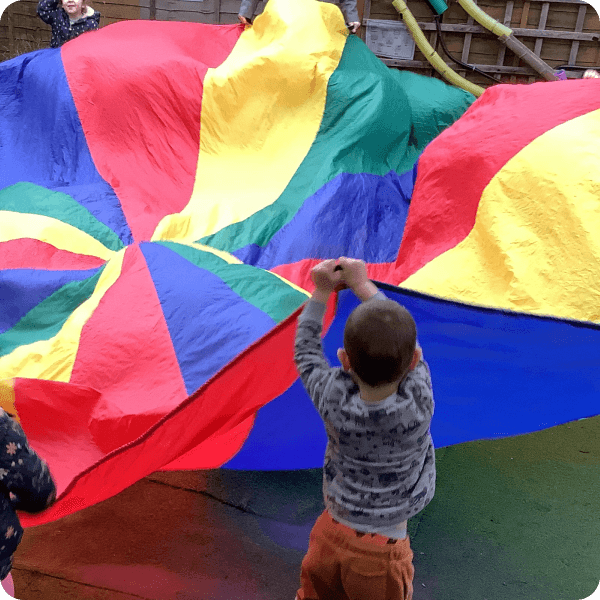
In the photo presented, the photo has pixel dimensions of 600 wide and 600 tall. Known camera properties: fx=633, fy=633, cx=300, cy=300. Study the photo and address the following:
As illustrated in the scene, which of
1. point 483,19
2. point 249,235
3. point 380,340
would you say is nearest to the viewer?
point 380,340

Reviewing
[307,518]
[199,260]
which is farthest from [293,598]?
[199,260]

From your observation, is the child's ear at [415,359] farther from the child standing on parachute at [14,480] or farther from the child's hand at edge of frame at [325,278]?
the child standing on parachute at [14,480]

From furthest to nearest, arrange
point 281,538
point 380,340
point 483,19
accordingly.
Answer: point 483,19 < point 281,538 < point 380,340

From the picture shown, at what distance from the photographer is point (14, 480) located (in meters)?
0.98

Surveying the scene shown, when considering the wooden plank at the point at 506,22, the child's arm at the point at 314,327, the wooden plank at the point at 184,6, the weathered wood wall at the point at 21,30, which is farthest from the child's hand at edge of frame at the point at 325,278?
the weathered wood wall at the point at 21,30

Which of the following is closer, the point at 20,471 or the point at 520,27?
the point at 20,471

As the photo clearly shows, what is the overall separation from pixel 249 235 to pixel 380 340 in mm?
1204

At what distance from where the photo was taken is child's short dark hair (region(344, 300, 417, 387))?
2.89 ft

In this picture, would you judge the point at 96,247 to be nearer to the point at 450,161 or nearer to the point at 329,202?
the point at 329,202

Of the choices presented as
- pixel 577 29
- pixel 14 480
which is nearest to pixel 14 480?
pixel 14 480

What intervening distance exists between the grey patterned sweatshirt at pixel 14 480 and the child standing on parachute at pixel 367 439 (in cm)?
45

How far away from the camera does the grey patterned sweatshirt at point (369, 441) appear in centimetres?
95

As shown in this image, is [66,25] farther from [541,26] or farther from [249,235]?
[541,26]

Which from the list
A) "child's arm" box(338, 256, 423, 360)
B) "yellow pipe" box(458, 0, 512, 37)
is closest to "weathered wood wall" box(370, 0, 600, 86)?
"yellow pipe" box(458, 0, 512, 37)
